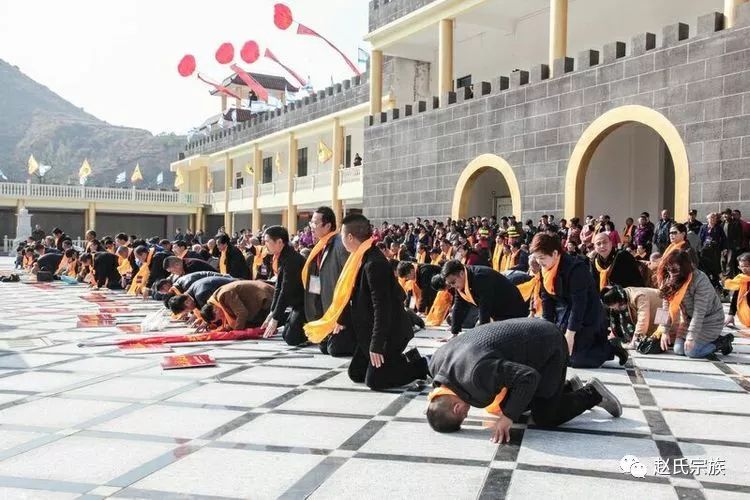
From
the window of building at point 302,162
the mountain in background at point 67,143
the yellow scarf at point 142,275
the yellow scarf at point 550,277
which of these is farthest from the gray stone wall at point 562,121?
the mountain in background at point 67,143

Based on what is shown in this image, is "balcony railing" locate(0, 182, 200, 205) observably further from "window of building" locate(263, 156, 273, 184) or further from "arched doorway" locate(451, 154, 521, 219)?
"arched doorway" locate(451, 154, 521, 219)

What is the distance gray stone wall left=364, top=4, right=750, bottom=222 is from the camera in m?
9.88

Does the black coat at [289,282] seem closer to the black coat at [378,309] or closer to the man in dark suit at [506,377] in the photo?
the black coat at [378,309]

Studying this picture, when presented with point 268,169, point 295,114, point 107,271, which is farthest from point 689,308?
point 268,169

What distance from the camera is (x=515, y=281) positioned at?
720 cm

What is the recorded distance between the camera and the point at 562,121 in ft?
41.6

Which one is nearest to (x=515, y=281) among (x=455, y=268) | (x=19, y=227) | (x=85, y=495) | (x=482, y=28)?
(x=455, y=268)

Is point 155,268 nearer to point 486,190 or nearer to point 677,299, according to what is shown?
point 677,299

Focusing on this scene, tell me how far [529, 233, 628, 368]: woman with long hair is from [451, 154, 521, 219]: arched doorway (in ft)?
→ 28.1

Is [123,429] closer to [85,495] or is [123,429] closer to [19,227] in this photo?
[85,495]

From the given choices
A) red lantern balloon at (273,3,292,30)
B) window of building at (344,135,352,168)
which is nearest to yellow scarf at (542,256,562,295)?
red lantern balloon at (273,3,292,30)

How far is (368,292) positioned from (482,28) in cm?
1486

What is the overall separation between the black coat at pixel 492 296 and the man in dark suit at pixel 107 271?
9.54m

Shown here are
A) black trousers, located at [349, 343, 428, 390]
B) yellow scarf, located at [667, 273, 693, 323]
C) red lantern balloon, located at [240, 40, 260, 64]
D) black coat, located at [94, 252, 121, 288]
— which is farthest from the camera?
red lantern balloon, located at [240, 40, 260, 64]
